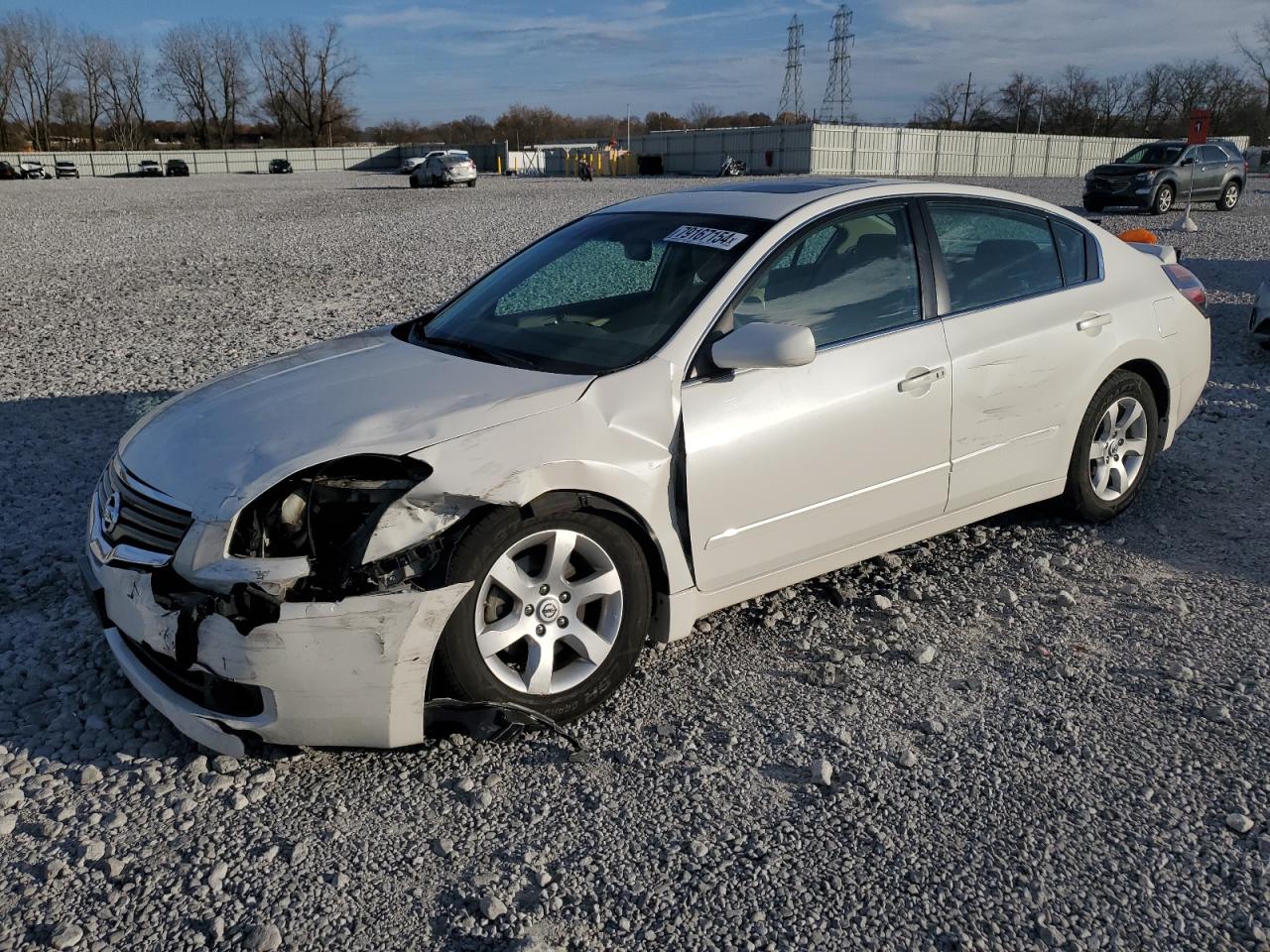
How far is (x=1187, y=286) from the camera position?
17.1ft

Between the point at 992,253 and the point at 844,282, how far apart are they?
90 cm

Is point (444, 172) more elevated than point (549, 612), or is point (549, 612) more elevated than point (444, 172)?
point (444, 172)

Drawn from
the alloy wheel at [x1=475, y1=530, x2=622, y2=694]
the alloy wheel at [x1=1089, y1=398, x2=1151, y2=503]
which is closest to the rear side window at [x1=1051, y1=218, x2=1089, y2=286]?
the alloy wheel at [x1=1089, y1=398, x2=1151, y2=503]

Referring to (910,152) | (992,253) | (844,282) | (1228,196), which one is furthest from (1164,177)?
(910,152)

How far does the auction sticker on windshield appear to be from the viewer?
12.5 feet

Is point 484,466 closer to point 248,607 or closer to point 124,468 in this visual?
point 248,607

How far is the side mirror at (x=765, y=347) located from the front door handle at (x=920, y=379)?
2.08 ft

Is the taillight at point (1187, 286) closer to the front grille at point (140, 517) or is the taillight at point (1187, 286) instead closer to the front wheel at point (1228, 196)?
the front grille at point (140, 517)

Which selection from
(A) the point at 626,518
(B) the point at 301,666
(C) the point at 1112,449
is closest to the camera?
(B) the point at 301,666

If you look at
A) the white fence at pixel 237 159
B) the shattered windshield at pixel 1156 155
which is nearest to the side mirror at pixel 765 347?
the shattered windshield at pixel 1156 155

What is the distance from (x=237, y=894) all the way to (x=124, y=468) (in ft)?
4.95

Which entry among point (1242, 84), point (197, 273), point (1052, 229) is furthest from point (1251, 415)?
point (1242, 84)

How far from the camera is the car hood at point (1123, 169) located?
21469 millimetres

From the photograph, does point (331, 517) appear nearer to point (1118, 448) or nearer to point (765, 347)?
point (765, 347)
